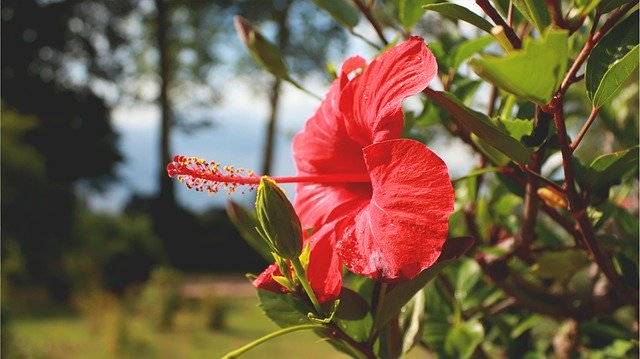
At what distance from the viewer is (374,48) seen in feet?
2.22

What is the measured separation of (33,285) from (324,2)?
733 cm

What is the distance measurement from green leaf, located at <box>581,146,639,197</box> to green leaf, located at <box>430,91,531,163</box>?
110mm

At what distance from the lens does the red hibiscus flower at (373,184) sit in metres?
0.43

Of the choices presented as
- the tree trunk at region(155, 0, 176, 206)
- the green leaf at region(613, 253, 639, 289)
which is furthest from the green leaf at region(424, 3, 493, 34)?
the tree trunk at region(155, 0, 176, 206)

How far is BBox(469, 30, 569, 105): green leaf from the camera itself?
340 mm

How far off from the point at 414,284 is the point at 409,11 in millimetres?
242

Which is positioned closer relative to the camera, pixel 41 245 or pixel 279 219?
pixel 279 219

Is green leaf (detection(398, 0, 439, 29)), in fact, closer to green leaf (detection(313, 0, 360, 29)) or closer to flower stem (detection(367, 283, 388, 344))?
green leaf (detection(313, 0, 360, 29))

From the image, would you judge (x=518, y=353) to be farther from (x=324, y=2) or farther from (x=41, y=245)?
(x=41, y=245)

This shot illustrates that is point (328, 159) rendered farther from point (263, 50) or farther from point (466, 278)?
point (466, 278)

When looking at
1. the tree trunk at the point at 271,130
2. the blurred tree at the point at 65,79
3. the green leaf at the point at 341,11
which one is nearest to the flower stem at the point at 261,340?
the green leaf at the point at 341,11

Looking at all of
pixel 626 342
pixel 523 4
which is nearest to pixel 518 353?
pixel 626 342

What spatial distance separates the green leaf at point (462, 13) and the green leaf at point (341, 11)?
0.74 feet

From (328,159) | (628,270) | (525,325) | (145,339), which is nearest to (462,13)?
(328,159)
